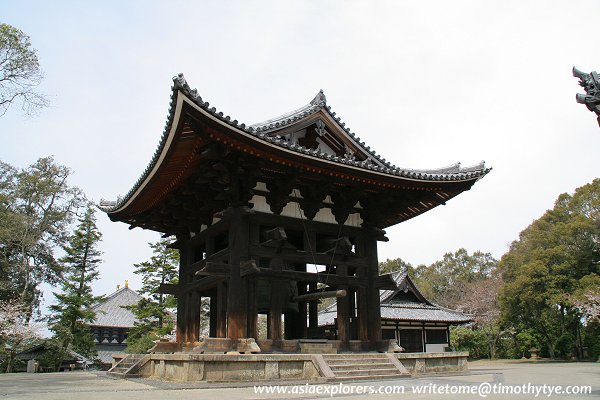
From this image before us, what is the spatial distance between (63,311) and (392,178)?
30.9m

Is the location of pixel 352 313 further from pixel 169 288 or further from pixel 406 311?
pixel 406 311

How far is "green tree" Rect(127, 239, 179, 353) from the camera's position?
33719mm

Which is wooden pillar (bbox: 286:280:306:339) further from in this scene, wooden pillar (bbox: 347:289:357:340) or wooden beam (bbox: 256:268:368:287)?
wooden beam (bbox: 256:268:368:287)

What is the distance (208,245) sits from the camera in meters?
15.0

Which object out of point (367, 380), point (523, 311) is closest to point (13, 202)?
point (367, 380)

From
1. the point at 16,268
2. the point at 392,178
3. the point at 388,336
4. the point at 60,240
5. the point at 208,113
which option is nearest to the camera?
the point at 208,113

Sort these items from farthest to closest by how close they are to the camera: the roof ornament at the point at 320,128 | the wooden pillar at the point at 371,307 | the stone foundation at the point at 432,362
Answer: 1. the roof ornament at the point at 320,128
2. the wooden pillar at the point at 371,307
3. the stone foundation at the point at 432,362

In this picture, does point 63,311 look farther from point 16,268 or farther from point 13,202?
point 13,202

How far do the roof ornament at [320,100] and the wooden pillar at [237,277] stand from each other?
4733 mm

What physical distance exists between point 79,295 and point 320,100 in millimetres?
28816

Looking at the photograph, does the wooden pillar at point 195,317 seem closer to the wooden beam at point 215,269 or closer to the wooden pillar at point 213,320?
the wooden pillar at point 213,320

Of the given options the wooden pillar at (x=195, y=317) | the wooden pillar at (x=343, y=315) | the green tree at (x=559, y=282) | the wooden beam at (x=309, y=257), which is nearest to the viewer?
the wooden beam at (x=309, y=257)

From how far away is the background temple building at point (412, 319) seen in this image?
3362 cm

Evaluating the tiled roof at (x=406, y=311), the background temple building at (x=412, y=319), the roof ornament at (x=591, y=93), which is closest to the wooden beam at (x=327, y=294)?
the roof ornament at (x=591, y=93)
